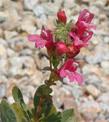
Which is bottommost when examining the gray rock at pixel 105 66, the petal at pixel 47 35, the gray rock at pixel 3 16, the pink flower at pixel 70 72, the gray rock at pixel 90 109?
the gray rock at pixel 90 109

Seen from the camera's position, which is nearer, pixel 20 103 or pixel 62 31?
pixel 62 31

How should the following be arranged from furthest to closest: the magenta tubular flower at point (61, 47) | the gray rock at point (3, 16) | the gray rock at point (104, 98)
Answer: the gray rock at point (3, 16) → the gray rock at point (104, 98) → the magenta tubular flower at point (61, 47)

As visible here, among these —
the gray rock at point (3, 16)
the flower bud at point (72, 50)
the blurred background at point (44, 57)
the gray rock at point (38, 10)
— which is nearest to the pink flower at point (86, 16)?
the flower bud at point (72, 50)

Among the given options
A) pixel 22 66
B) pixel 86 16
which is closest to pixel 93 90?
pixel 22 66

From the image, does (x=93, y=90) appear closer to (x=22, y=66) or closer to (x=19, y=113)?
(x=22, y=66)

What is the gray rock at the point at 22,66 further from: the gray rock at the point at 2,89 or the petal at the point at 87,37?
the petal at the point at 87,37

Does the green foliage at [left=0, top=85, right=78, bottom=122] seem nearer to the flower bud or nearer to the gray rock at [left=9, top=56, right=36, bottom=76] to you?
the flower bud
